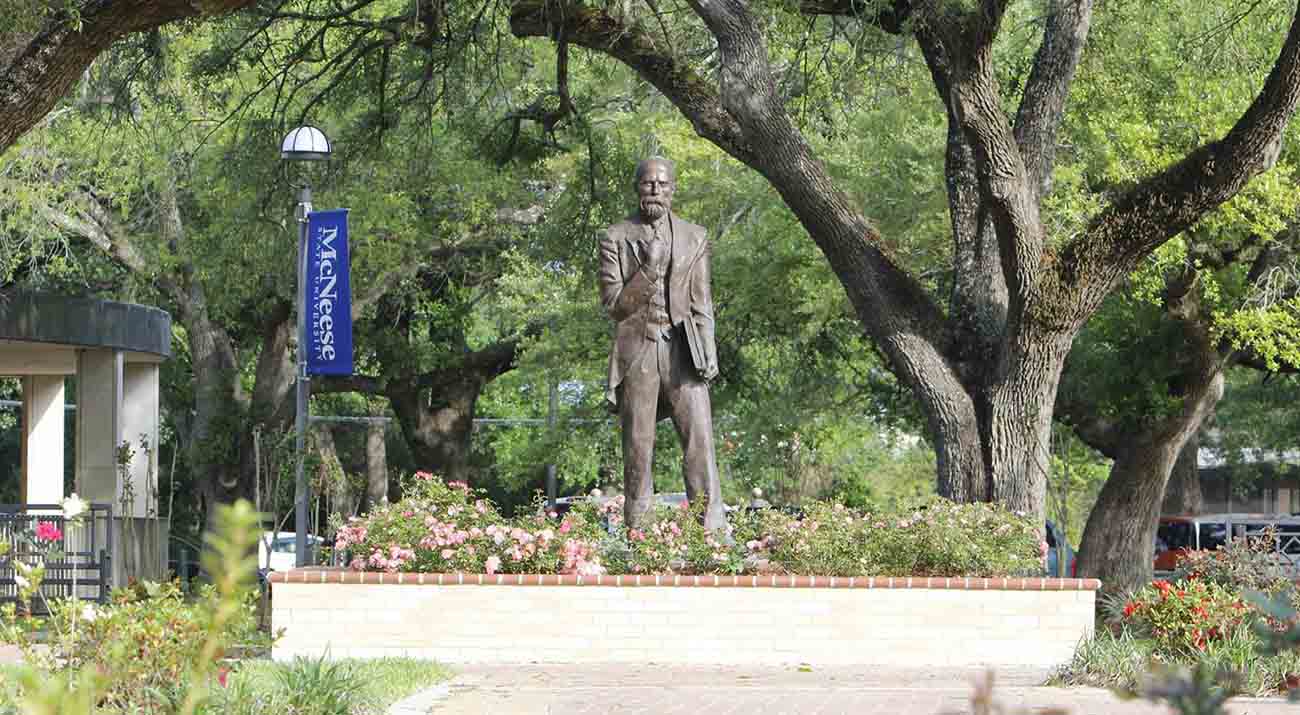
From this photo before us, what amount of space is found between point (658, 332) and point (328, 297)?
5682mm

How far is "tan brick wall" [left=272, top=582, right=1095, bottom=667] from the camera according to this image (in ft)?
41.5

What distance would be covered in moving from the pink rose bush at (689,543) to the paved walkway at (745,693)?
0.89 meters

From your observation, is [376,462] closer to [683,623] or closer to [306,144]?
[306,144]

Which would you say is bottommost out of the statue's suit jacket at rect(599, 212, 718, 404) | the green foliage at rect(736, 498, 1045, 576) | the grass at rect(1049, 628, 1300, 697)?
the grass at rect(1049, 628, 1300, 697)

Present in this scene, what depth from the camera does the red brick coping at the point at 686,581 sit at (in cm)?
1262

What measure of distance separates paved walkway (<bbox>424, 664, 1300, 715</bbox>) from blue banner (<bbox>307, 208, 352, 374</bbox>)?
21.5 feet

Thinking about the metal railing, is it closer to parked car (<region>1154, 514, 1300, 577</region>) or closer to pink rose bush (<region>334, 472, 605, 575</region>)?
pink rose bush (<region>334, 472, 605, 575</region>)

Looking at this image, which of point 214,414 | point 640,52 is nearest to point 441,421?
point 214,414

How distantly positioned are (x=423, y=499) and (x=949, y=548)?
12.8ft

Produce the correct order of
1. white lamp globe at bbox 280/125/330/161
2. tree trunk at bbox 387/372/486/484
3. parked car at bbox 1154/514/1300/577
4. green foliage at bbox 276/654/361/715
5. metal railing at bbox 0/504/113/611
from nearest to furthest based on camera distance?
green foliage at bbox 276/654/361/715 → white lamp globe at bbox 280/125/330/161 → metal railing at bbox 0/504/113/611 → tree trunk at bbox 387/372/486/484 → parked car at bbox 1154/514/1300/577

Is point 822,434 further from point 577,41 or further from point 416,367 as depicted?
point 577,41

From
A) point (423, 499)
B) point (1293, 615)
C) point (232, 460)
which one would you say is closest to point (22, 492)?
point (232, 460)

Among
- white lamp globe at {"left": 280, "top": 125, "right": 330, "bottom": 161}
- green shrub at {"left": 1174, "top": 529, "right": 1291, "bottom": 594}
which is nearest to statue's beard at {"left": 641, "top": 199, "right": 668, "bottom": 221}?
green shrub at {"left": 1174, "top": 529, "right": 1291, "bottom": 594}

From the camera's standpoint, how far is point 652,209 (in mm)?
13609
